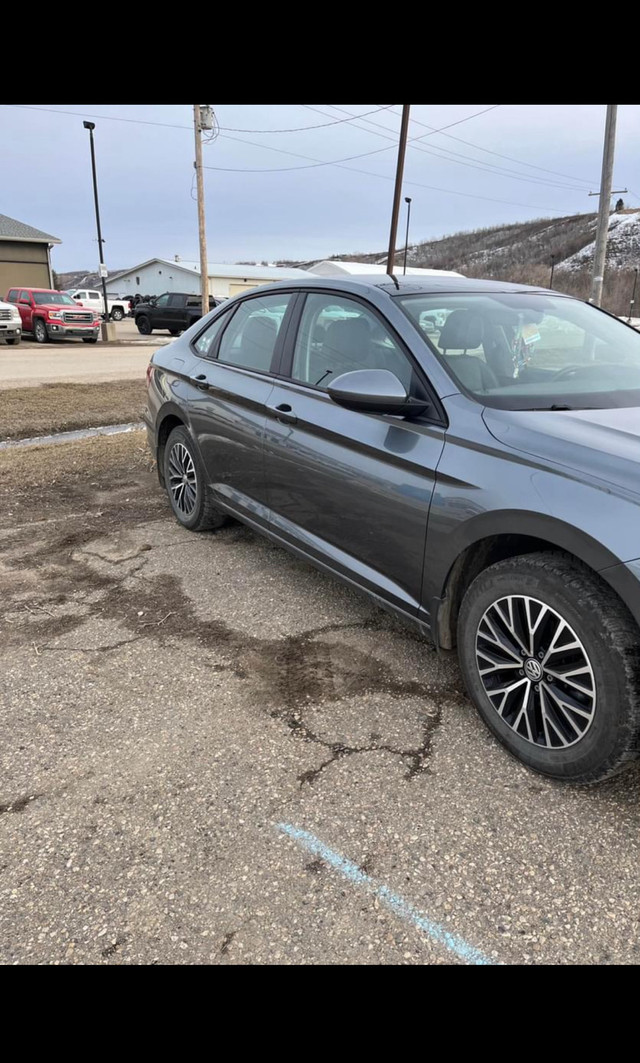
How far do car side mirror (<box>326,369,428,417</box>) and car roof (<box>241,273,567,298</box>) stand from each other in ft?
2.19

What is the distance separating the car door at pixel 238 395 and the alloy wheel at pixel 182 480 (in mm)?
317

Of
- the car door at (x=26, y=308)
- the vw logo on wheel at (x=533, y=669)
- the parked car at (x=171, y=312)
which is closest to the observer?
the vw logo on wheel at (x=533, y=669)

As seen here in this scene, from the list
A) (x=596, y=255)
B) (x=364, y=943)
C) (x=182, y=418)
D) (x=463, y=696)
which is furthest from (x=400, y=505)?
(x=596, y=255)

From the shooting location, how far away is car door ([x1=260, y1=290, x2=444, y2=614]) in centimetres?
273

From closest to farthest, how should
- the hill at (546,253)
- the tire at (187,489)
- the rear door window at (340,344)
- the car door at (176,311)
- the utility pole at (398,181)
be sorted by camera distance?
1. the rear door window at (340,344)
2. the tire at (187,489)
3. the utility pole at (398,181)
4. the car door at (176,311)
5. the hill at (546,253)

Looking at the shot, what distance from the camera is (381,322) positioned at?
3.07m

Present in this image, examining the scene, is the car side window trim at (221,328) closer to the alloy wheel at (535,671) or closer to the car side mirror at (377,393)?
the car side mirror at (377,393)

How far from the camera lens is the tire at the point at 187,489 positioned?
4516 millimetres

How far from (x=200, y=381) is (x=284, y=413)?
1.10m

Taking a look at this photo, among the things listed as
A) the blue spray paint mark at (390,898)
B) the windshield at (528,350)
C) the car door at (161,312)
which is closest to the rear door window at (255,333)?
the windshield at (528,350)

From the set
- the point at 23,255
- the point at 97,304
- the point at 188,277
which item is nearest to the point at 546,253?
the point at 188,277

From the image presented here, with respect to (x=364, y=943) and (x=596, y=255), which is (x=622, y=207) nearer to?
(x=596, y=255)

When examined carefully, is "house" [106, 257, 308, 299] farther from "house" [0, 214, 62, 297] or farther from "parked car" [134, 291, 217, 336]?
"parked car" [134, 291, 217, 336]
